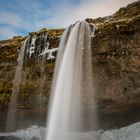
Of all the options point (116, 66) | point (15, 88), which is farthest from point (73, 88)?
point (15, 88)

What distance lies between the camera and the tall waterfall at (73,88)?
78.5ft

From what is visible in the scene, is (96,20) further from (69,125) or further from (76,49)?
(69,125)

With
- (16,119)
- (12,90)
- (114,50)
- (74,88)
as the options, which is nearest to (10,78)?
(12,90)

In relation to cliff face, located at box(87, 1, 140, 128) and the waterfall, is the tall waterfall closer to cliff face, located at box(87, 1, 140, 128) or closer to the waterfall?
cliff face, located at box(87, 1, 140, 128)

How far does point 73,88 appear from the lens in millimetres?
25047

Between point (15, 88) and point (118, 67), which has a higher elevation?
point (118, 67)

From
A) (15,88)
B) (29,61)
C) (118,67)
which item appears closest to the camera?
(118,67)

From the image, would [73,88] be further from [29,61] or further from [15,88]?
[15,88]

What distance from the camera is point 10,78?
2939 cm

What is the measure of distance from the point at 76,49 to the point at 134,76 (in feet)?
14.3

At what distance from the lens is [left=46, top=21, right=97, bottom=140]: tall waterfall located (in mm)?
23938

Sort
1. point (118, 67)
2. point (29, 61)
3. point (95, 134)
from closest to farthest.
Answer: point (118, 67), point (95, 134), point (29, 61)

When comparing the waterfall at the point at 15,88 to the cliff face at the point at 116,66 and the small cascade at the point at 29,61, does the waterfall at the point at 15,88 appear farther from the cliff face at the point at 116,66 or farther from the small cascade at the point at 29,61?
the cliff face at the point at 116,66

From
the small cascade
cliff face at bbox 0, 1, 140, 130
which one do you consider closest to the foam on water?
cliff face at bbox 0, 1, 140, 130
